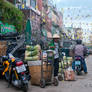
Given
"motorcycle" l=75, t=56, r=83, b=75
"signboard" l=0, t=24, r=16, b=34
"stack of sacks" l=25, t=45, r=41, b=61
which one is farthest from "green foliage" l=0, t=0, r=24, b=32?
"motorcycle" l=75, t=56, r=83, b=75

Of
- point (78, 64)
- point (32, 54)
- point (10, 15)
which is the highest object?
point (10, 15)

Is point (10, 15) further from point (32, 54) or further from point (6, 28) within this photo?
point (32, 54)

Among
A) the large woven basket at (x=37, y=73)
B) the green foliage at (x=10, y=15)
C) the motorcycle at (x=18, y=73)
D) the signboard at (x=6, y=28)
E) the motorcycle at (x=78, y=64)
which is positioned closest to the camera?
the motorcycle at (x=18, y=73)

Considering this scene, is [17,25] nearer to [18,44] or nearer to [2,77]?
[18,44]

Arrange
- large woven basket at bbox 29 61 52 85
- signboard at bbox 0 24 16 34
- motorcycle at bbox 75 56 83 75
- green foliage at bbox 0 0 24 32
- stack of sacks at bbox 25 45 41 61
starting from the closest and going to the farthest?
large woven basket at bbox 29 61 52 85
stack of sacks at bbox 25 45 41 61
motorcycle at bbox 75 56 83 75
green foliage at bbox 0 0 24 32
signboard at bbox 0 24 16 34

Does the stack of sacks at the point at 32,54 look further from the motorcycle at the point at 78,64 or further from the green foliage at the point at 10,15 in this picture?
the green foliage at the point at 10,15

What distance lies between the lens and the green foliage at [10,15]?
14.7m

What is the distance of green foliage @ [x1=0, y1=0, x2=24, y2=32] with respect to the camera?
14.7 metres

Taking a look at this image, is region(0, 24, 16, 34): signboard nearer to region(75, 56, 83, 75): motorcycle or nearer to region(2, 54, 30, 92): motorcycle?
region(75, 56, 83, 75): motorcycle

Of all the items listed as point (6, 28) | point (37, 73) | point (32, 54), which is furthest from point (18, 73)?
point (6, 28)

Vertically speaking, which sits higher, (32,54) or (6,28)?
(6,28)

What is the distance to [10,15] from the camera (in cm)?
1555

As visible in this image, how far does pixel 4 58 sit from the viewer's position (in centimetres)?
672

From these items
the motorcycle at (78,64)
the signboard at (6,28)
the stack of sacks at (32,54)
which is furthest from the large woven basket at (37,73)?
the signboard at (6,28)
